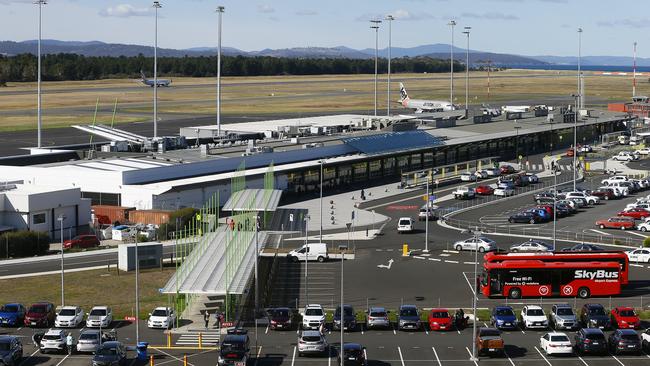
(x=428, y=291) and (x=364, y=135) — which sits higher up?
(x=364, y=135)

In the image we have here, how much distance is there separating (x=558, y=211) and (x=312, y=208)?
2115 centimetres

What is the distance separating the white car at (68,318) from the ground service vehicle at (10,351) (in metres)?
6.09

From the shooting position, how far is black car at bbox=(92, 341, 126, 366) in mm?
43531

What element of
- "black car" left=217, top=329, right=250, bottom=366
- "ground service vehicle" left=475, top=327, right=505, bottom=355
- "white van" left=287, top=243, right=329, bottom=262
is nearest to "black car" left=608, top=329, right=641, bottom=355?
"ground service vehicle" left=475, top=327, right=505, bottom=355

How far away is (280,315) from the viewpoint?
52.0 meters

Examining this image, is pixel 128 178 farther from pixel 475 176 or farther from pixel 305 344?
pixel 305 344

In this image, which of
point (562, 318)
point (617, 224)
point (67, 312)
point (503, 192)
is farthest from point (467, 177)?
point (67, 312)

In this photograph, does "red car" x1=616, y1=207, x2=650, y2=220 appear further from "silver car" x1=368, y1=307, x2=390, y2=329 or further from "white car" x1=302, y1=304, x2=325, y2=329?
"white car" x1=302, y1=304, x2=325, y2=329

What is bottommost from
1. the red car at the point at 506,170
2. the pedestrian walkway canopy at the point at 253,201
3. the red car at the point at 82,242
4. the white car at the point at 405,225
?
the red car at the point at 82,242

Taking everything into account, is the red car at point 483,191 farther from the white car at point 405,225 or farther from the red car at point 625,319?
the red car at point 625,319

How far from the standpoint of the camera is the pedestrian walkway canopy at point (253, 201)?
7338cm

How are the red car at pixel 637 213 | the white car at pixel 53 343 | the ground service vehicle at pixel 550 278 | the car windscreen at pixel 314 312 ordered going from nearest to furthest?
1. the white car at pixel 53 343
2. the car windscreen at pixel 314 312
3. the ground service vehicle at pixel 550 278
4. the red car at pixel 637 213

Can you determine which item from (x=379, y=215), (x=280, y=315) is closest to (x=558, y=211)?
(x=379, y=215)

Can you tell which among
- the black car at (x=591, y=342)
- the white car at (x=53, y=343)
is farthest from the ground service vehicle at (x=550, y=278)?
the white car at (x=53, y=343)
